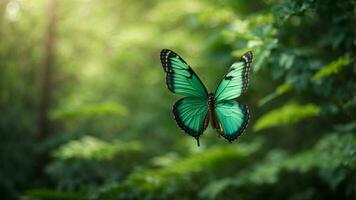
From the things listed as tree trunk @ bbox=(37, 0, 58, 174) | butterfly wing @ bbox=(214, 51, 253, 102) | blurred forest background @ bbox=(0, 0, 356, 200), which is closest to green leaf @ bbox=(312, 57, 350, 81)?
blurred forest background @ bbox=(0, 0, 356, 200)

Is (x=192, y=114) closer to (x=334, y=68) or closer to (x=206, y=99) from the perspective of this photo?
(x=206, y=99)

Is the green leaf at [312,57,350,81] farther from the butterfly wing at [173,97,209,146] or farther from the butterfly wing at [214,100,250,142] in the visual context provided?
the butterfly wing at [173,97,209,146]

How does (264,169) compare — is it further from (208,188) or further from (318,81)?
(318,81)

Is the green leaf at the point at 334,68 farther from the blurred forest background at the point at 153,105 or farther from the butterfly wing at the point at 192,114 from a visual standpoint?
the butterfly wing at the point at 192,114

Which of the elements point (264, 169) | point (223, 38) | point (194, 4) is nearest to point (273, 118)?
point (264, 169)

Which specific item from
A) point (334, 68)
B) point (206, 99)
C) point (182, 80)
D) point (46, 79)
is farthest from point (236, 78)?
point (46, 79)

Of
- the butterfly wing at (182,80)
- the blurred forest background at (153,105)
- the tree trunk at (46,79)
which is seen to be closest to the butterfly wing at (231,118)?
the butterfly wing at (182,80)

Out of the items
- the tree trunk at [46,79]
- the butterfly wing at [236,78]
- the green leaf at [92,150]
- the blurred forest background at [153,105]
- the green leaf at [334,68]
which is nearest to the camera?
the butterfly wing at [236,78]
